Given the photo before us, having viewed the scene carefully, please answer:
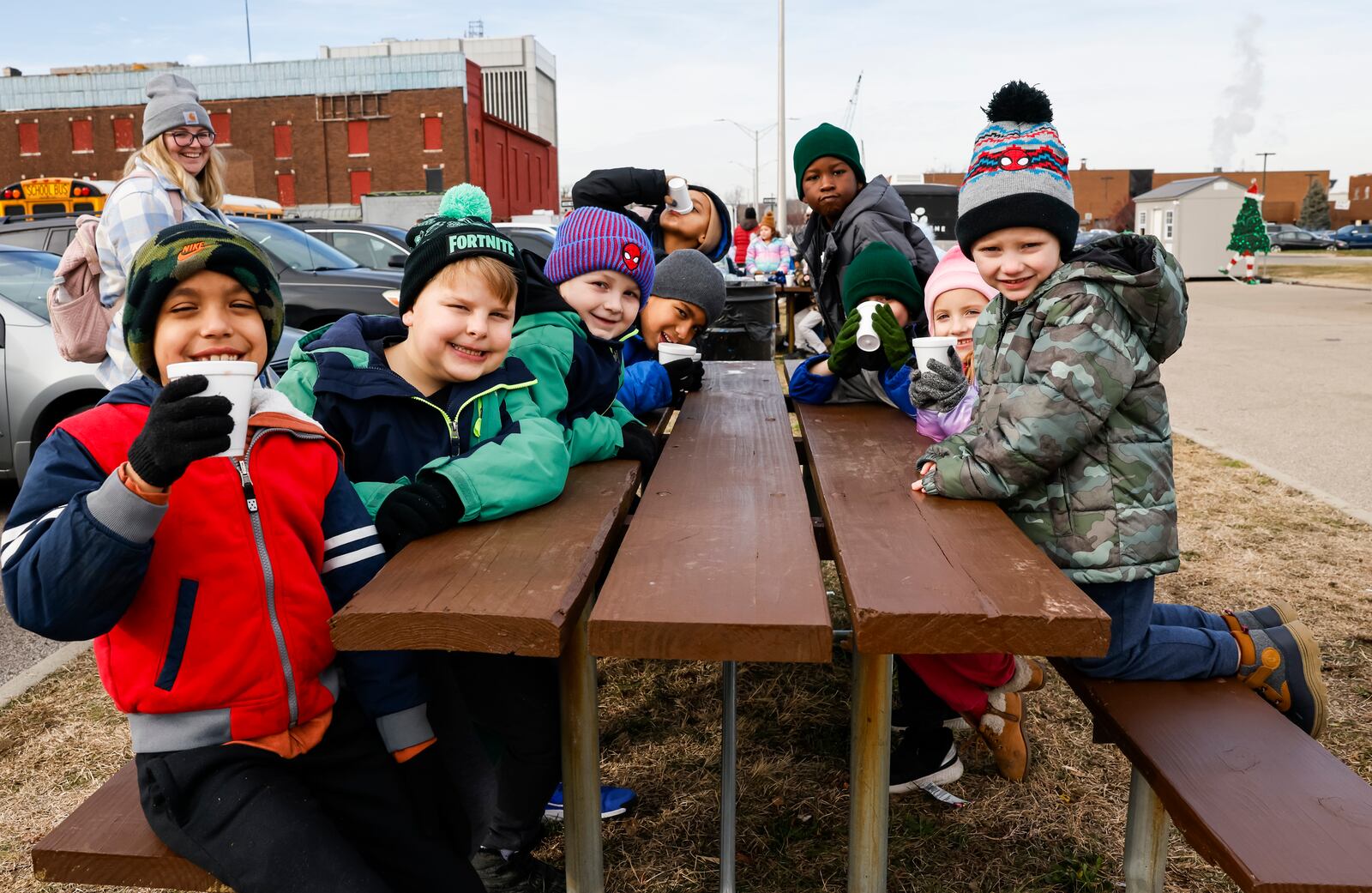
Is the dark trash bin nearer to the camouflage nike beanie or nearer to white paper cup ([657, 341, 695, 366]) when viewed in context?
white paper cup ([657, 341, 695, 366])

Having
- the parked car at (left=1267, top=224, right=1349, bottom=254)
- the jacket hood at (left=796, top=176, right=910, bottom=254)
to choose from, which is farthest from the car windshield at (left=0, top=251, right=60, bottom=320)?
the parked car at (left=1267, top=224, right=1349, bottom=254)

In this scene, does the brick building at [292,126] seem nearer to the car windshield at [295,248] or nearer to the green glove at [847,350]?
the car windshield at [295,248]

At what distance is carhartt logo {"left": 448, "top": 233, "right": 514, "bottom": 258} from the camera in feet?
7.88

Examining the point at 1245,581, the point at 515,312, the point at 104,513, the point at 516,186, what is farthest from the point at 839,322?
the point at 516,186

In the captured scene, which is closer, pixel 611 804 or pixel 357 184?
pixel 611 804

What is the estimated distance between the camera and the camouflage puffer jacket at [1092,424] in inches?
90.1

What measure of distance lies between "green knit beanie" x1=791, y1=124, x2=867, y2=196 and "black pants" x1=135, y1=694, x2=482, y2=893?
355 cm

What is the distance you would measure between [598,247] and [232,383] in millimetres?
1640

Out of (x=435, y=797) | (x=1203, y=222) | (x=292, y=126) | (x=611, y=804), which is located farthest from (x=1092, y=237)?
(x=292, y=126)

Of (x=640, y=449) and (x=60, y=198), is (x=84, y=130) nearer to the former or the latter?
(x=60, y=198)

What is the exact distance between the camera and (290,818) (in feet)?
5.85

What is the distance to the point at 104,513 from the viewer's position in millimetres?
1580

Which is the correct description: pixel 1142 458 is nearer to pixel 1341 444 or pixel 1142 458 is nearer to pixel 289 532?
pixel 289 532

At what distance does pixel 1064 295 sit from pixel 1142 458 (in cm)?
41
